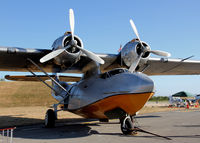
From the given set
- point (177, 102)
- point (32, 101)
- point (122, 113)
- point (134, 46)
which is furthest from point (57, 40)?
point (32, 101)

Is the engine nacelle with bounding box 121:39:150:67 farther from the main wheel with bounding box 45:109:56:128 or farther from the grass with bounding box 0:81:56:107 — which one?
the grass with bounding box 0:81:56:107

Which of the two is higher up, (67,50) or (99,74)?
(67,50)

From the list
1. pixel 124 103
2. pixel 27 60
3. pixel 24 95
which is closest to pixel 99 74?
pixel 124 103

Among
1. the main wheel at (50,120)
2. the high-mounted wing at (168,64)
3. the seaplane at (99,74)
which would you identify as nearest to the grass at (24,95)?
the seaplane at (99,74)

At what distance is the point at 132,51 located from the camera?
9766mm

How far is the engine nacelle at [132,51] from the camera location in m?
9.77

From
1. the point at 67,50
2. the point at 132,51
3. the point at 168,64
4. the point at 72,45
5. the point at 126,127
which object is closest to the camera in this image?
the point at 126,127

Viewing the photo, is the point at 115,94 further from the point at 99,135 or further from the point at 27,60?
the point at 27,60

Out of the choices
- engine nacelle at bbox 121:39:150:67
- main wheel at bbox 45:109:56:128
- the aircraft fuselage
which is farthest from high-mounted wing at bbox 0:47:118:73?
main wheel at bbox 45:109:56:128

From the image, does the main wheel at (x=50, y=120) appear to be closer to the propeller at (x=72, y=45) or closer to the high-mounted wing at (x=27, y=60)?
the high-mounted wing at (x=27, y=60)

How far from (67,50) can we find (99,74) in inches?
71.1

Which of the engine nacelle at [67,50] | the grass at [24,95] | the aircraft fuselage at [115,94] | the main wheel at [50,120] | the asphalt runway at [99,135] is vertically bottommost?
the asphalt runway at [99,135]

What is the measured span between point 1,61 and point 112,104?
672 centimetres

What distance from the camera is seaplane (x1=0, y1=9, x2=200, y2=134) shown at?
6.46m
